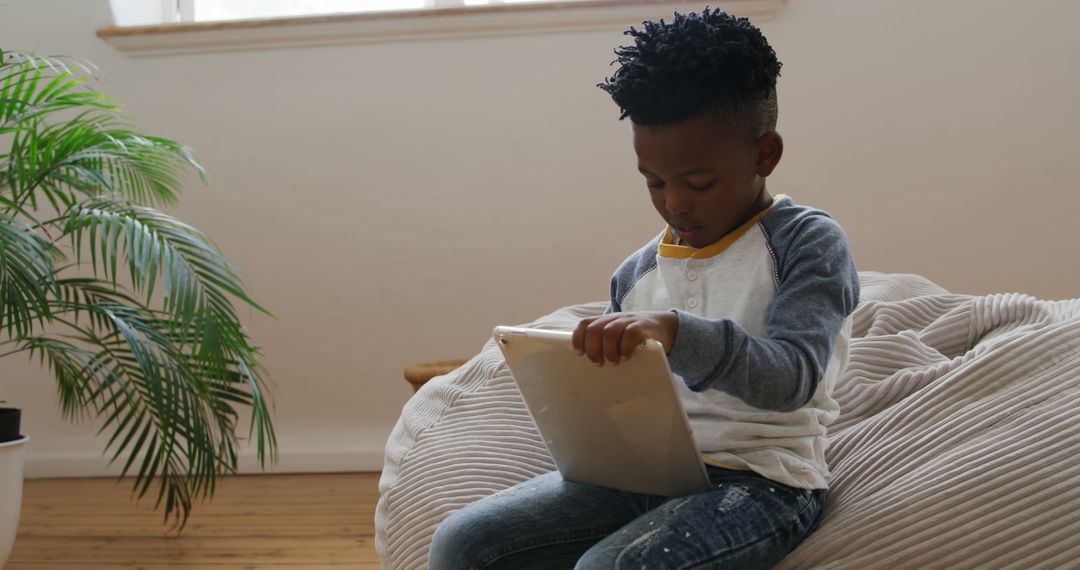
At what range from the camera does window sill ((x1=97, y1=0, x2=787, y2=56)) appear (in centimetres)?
265

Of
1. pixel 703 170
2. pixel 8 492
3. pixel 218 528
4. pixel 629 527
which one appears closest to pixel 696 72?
pixel 703 170

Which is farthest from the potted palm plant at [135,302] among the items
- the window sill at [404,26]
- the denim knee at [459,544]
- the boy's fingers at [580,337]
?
the boy's fingers at [580,337]

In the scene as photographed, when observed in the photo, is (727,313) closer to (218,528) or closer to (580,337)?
(580,337)

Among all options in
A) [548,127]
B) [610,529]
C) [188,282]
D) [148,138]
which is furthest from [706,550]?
[548,127]

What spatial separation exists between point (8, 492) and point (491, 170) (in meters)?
1.39

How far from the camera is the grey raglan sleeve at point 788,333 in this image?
33.8 inches

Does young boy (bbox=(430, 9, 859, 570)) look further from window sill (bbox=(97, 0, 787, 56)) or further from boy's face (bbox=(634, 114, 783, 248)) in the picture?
window sill (bbox=(97, 0, 787, 56))

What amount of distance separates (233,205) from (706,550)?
90.4 inches

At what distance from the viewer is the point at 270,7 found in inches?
118

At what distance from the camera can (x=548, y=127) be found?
9.07 feet

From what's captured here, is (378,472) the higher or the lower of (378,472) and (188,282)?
the lower

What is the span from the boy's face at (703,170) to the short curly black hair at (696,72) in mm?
13

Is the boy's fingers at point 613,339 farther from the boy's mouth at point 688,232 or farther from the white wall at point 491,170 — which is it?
the white wall at point 491,170

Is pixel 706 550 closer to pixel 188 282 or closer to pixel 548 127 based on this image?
pixel 188 282
